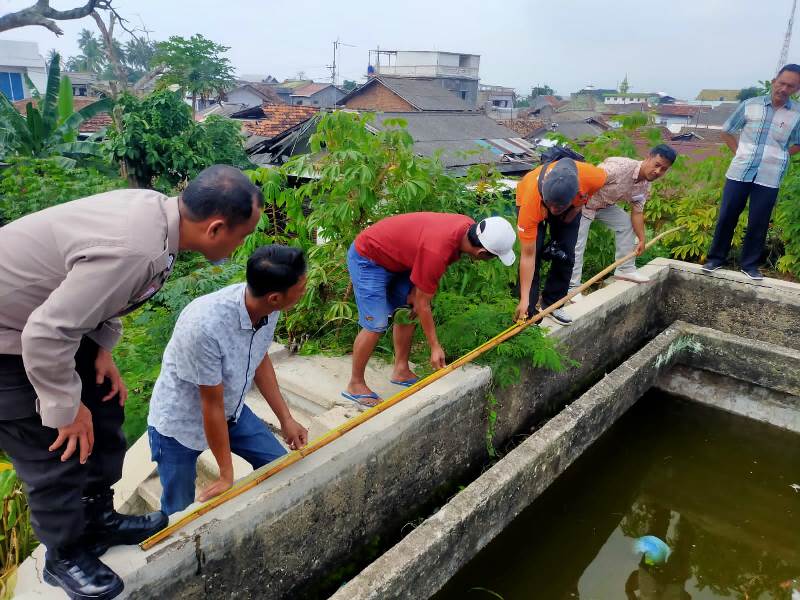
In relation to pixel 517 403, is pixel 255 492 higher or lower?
higher

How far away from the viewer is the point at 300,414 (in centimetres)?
381

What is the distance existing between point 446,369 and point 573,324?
5.16 ft

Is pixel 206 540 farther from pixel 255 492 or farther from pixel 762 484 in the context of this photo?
pixel 762 484

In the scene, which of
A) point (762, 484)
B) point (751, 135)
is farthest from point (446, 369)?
point (751, 135)

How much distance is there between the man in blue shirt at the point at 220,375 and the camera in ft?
6.86

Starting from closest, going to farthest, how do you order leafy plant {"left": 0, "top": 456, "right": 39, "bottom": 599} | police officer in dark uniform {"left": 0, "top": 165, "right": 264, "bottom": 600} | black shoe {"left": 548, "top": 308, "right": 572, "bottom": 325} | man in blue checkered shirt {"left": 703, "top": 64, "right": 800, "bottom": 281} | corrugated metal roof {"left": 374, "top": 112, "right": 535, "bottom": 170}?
police officer in dark uniform {"left": 0, "top": 165, "right": 264, "bottom": 600}
leafy plant {"left": 0, "top": 456, "right": 39, "bottom": 599}
black shoe {"left": 548, "top": 308, "right": 572, "bottom": 325}
man in blue checkered shirt {"left": 703, "top": 64, "right": 800, "bottom": 281}
corrugated metal roof {"left": 374, "top": 112, "right": 535, "bottom": 170}

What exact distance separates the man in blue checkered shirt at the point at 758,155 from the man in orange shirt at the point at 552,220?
1.79 metres

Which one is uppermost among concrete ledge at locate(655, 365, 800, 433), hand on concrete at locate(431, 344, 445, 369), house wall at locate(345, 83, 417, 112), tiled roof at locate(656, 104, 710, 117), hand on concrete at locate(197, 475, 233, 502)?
tiled roof at locate(656, 104, 710, 117)

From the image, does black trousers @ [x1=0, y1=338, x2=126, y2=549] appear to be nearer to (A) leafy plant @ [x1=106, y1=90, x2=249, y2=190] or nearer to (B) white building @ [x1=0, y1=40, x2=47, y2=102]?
(A) leafy plant @ [x1=106, y1=90, x2=249, y2=190]

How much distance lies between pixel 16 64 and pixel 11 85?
1.04 m

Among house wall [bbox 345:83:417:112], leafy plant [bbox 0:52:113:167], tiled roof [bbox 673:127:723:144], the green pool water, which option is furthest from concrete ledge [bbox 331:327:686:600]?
house wall [bbox 345:83:417:112]

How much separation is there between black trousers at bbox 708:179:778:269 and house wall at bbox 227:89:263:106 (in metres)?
38.8

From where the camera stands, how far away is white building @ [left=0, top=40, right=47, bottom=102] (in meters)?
26.7

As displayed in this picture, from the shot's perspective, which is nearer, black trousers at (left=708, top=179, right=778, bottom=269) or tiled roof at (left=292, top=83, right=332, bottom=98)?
black trousers at (left=708, top=179, right=778, bottom=269)
